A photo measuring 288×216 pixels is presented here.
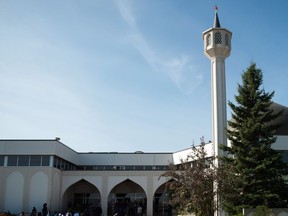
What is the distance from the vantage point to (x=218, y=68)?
1164 inches

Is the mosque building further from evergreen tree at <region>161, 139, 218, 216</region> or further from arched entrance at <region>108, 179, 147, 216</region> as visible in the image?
evergreen tree at <region>161, 139, 218, 216</region>

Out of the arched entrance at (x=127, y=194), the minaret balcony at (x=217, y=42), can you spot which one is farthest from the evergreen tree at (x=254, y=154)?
the arched entrance at (x=127, y=194)

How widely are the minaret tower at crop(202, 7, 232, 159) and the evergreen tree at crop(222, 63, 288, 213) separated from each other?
9.52 ft

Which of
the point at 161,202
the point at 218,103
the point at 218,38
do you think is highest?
the point at 218,38

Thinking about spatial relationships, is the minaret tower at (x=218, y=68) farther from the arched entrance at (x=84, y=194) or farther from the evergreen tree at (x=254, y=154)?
the arched entrance at (x=84, y=194)

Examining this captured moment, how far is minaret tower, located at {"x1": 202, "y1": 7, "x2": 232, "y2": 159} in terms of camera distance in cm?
2822

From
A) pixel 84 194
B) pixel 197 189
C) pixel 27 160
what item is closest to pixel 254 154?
pixel 197 189

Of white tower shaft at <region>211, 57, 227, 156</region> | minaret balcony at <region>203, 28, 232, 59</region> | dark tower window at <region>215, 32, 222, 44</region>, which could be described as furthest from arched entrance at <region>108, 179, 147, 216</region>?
dark tower window at <region>215, 32, 222, 44</region>

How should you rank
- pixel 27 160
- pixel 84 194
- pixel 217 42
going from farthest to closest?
1. pixel 84 194
2. pixel 27 160
3. pixel 217 42

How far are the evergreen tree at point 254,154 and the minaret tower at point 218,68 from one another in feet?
9.52

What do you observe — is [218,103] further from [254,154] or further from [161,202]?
[161,202]

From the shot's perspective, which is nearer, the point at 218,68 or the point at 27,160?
the point at 218,68

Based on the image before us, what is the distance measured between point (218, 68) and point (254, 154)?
8.50m

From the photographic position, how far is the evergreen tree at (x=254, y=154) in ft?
73.2
